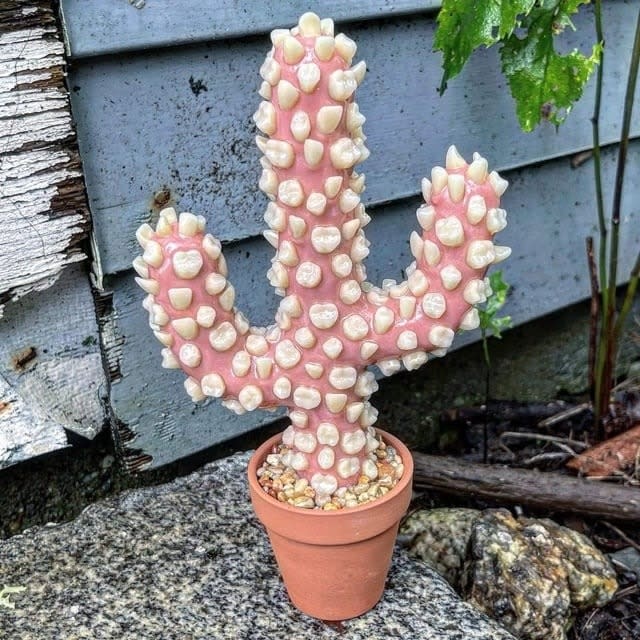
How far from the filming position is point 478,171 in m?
0.91

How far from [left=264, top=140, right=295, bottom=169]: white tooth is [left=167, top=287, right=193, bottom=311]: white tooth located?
18cm

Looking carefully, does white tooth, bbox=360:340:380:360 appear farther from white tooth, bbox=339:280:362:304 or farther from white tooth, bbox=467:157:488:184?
white tooth, bbox=467:157:488:184

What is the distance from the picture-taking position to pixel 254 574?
125 centimetres

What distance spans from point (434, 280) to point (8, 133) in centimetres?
68

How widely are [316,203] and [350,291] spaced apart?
0.43 ft

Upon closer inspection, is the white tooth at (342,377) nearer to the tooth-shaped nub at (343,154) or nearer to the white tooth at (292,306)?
the white tooth at (292,306)

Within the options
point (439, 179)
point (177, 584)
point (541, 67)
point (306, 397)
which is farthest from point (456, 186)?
point (177, 584)

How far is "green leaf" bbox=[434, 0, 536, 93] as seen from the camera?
3.95 ft

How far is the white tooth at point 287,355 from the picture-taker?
3.39 ft

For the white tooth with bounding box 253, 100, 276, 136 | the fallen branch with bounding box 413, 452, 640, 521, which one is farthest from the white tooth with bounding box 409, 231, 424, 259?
the fallen branch with bounding box 413, 452, 640, 521

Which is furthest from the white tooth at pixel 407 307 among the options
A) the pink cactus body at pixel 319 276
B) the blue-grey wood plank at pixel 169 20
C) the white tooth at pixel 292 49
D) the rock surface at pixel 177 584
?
the blue-grey wood plank at pixel 169 20

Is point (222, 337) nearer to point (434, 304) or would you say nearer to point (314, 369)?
point (314, 369)

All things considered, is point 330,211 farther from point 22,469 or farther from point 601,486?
point 601,486

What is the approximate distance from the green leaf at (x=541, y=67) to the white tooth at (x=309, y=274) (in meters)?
0.58
